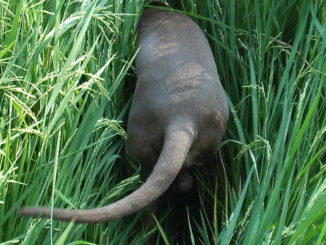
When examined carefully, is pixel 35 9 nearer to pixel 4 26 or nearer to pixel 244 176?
pixel 4 26

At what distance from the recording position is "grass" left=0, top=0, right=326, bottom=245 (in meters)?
1.78

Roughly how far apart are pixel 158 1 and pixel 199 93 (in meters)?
0.70

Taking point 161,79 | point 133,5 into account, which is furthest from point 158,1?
point 161,79

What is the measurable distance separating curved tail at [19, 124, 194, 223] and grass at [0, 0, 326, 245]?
0.07 meters

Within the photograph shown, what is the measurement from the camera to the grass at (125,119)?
1.78m

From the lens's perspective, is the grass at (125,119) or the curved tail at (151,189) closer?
the curved tail at (151,189)

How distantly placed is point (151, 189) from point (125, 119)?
58 cm

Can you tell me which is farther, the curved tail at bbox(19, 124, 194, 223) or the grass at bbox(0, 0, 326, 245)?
the grass at bbox(0, 0, 326, 245)

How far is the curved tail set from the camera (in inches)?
60.4

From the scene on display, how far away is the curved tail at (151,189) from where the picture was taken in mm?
1535

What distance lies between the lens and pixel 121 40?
7.79 ft

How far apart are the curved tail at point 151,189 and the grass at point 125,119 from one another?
0.07m

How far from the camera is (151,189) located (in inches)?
71.6

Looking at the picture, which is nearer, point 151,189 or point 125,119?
point 151,189
